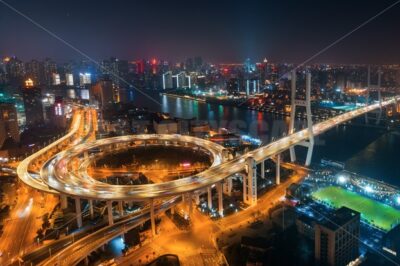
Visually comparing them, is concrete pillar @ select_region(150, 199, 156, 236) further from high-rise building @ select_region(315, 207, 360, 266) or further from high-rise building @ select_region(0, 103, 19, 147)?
high-rise building @ select_region(0, 103, 19, 147)

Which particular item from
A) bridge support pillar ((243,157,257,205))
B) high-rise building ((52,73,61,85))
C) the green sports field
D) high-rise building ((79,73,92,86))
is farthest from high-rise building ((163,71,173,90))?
bridge support pillar ((243,157,257,205))

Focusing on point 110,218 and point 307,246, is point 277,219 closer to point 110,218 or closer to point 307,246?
point 307,246

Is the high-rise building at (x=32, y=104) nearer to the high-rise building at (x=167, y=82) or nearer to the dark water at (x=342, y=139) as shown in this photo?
the dark water at (x=342, y=139)

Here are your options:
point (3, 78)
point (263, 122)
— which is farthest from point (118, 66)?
point (263, 122)

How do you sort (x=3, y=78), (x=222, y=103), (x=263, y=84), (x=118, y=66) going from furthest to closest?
1. (x=118, y=66)
2. (x=263, y=84)
3. (x=3, y=78)
4. (x=222, y=103)

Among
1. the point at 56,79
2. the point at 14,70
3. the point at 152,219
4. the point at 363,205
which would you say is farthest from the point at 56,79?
the point at 363,205

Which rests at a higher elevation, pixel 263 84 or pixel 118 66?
pixel 118 66
